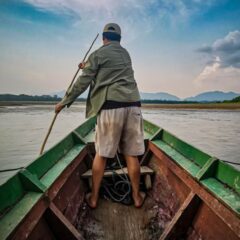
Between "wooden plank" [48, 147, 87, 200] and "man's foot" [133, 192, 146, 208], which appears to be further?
"man's foot" [133, 192, 146, 208]

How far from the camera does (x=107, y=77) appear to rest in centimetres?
318

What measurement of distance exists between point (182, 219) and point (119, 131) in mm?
1177

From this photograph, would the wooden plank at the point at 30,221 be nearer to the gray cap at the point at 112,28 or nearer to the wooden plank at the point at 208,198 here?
the wooden plank at the point at 208,198

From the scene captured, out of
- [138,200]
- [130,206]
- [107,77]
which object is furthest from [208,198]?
[107,77]

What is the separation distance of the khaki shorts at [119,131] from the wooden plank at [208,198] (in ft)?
1.71

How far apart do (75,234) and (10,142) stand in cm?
1364

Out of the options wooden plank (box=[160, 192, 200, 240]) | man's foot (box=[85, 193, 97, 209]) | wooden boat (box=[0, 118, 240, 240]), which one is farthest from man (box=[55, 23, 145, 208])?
wooden plank (box=[160, 192, 200, 240])

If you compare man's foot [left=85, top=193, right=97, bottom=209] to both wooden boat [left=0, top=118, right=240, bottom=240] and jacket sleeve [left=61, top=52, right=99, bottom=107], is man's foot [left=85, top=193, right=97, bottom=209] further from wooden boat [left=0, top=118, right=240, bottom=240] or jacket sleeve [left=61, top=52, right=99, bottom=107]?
jacket sleeve [left=61, top=52, right=99, bottom=107]

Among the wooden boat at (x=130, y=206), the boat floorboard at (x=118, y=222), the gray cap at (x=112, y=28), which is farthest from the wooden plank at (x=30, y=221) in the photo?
the gray cap at (x=112, y=28)

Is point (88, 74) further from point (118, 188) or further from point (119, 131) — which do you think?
point (118, 188)

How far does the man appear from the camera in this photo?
3146mm

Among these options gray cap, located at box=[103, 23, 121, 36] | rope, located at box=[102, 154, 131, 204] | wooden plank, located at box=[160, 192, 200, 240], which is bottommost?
rope, located at box=[102, 154, 131, 204]

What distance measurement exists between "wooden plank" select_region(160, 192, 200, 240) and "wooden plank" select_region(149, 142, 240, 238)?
11cm

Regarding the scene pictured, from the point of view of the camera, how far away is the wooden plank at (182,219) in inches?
108
